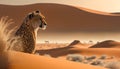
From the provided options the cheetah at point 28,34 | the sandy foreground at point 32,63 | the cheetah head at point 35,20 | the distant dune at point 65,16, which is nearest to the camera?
the sandy foreground at point 32,63

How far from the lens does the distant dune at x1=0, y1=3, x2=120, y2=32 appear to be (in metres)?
87.1

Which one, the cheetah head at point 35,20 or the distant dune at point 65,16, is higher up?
the cheetah head at point 35,20

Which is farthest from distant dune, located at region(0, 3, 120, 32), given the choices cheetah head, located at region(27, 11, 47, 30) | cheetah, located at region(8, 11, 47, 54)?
cheetah, located at region(8, 11, 47, 54)

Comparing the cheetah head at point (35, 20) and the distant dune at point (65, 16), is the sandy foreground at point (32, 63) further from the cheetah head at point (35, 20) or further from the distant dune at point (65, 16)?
the distant dune at point (65, 16)

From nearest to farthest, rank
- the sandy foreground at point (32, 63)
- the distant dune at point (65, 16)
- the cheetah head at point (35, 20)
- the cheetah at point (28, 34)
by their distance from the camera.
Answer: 1. the sandy foreground at point (32, 63)
2. the cheetah at point (28, 34)
3. the cheetah head at point (35, 20)
4. the distant dune at point (65, 16)

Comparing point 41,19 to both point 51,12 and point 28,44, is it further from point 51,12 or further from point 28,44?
point 51,12

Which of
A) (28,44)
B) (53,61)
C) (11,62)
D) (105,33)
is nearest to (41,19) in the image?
(28,44)

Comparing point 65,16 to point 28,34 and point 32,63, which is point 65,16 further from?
point 32,63

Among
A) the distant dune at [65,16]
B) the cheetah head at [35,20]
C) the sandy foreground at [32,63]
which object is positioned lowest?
the distant dune at [65,16]

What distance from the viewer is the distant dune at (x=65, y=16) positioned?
87.1 metres

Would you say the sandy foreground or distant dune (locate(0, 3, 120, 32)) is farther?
distant dune (locate(0, 3, 120, 32))

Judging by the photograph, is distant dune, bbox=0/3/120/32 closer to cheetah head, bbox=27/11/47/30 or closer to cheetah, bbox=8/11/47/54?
cheetah head, bbox=27/11/47/30

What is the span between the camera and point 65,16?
290 ft

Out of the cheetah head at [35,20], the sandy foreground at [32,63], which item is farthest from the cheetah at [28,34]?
the sandy foreground at [32,63]
